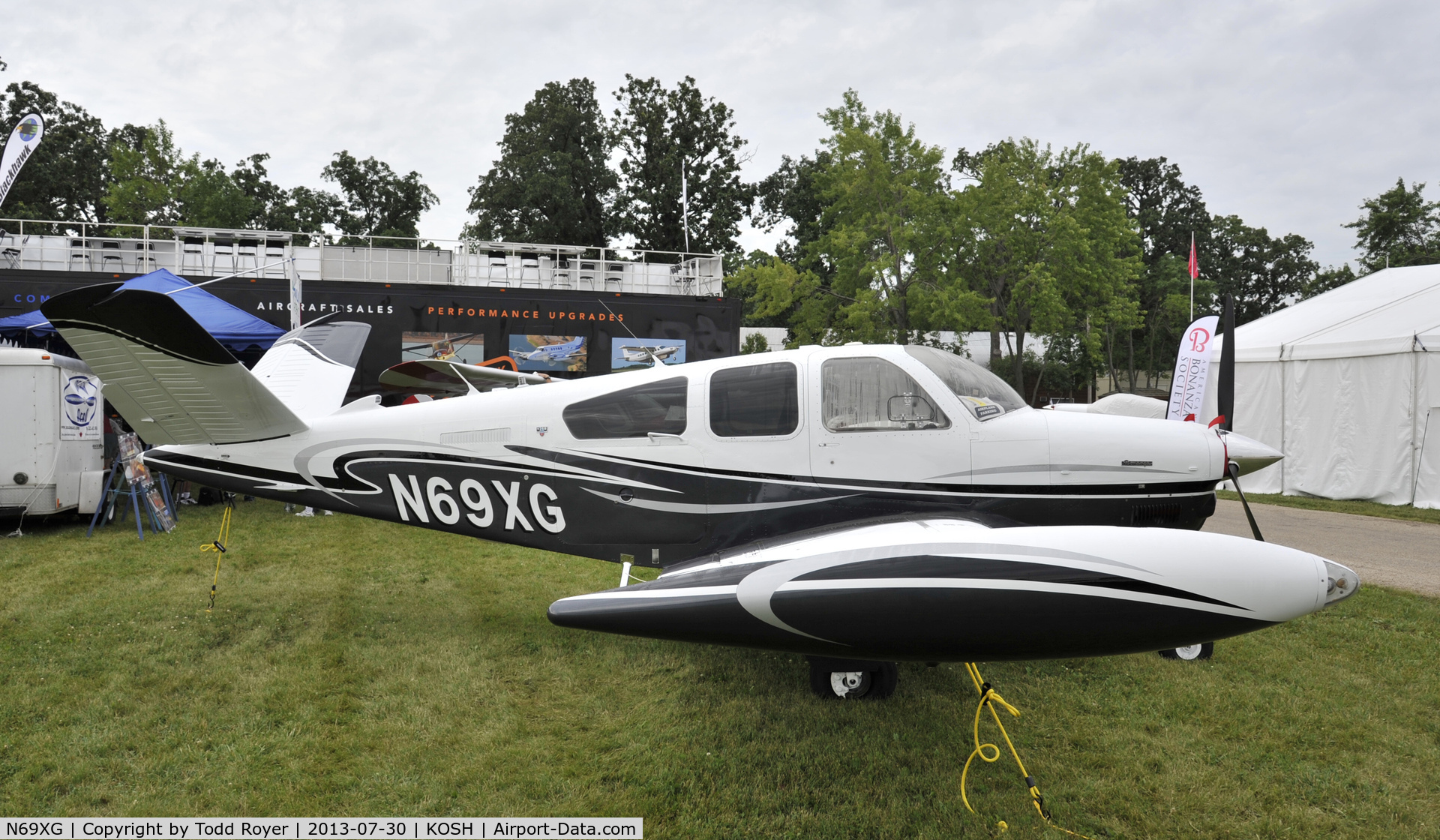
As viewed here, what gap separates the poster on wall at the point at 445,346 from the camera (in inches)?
515

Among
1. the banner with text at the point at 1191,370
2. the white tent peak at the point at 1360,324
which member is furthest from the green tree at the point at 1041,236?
the banner with text at the point at 1191,370

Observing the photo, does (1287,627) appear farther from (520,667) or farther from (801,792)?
(520,667)

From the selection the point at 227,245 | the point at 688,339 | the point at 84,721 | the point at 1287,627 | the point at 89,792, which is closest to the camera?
the point at 89,792

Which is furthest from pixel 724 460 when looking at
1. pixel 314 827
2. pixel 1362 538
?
pixel 1362 538

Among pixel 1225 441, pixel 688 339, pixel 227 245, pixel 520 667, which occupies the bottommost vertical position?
pixel 520 667

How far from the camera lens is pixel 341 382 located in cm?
696

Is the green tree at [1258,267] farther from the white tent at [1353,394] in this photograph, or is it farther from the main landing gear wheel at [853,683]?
the main landing gear wheel at [853,683]

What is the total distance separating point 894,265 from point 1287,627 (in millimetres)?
17222

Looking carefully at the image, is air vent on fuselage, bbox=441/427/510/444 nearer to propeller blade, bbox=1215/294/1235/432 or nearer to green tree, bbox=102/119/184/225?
propeller blade, bbox=1215/294/1235/432

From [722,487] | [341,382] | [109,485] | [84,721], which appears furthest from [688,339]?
[84,721]

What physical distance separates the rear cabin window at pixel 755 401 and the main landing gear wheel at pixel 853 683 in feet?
4.56

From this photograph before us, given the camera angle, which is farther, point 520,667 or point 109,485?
point 109,485

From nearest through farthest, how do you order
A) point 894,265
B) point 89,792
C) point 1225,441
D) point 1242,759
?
point 89,792 < point 1242,759 < point 1225,441 < point 894,265

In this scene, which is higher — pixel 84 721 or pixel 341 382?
pixel 341 382
